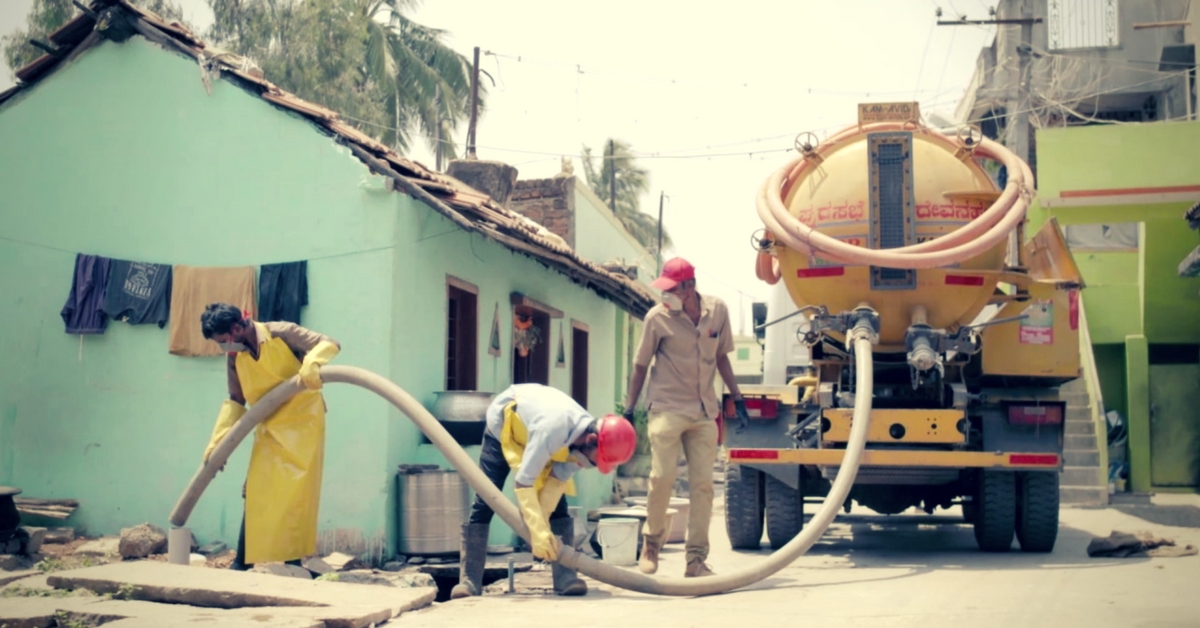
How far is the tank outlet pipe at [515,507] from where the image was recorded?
6.61 metres

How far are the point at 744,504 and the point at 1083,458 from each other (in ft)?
26.1

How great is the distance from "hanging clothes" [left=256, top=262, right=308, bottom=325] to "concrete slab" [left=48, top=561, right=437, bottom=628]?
3494 millimetres

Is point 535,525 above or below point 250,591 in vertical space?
above

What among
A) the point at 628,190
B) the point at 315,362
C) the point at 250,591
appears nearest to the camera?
the point at 250,591

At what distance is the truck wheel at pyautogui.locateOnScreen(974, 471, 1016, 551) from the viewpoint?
927cm

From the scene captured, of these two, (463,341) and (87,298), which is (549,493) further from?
(87,298)

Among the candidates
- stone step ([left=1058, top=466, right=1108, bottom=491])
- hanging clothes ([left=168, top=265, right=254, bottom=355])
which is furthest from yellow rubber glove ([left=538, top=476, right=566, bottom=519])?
stone step ([left=1058, top=466, right=1108, bottom=491])

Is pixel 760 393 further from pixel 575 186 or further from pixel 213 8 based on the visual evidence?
pixel 213 8

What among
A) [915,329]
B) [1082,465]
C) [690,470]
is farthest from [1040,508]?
[1082,465]

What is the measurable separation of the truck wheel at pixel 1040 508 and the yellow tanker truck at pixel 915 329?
11 mm

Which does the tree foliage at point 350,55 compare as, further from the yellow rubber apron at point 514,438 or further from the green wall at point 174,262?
the yellow rubber apron at point 514,438

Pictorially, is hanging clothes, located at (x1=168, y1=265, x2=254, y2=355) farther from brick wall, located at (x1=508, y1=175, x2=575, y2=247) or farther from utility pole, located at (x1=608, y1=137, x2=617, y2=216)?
utility pole, located at (x1=608, y1=137, x2=617, y2=216)

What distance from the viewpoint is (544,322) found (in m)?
14.5

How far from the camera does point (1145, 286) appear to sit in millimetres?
17891
